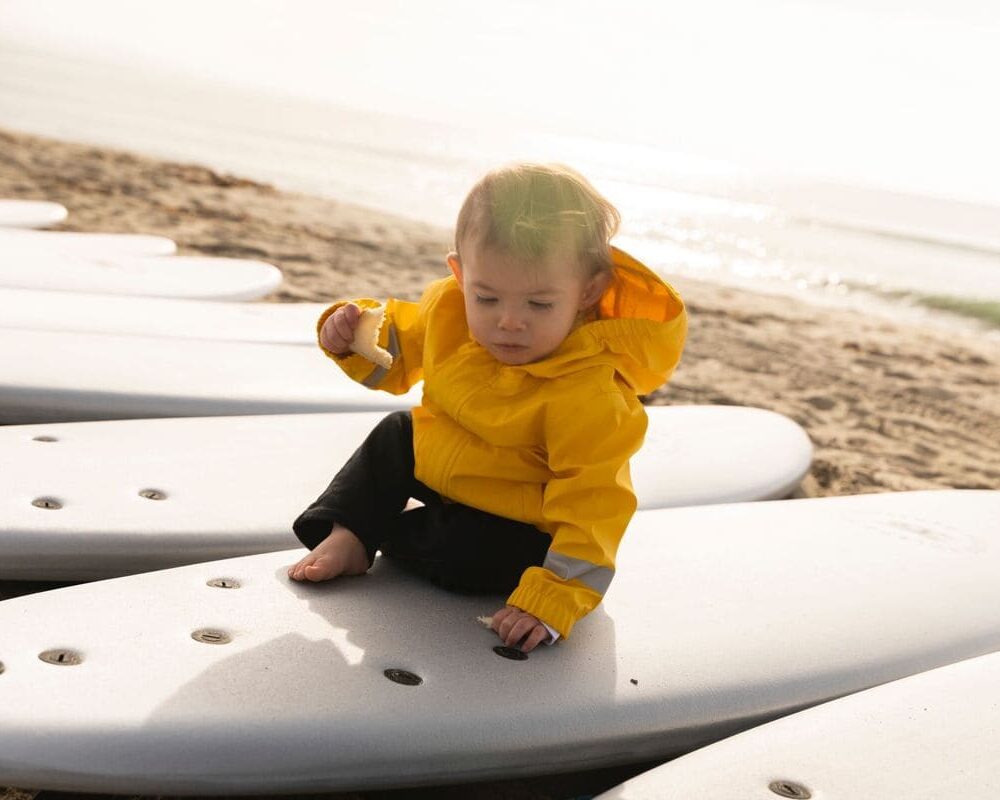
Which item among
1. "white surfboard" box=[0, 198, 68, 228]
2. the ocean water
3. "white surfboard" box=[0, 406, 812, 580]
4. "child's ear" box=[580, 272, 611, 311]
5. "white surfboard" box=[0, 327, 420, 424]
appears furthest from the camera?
the ocean water

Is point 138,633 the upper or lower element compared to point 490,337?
lower

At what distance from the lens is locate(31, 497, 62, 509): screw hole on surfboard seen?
1.72 metres

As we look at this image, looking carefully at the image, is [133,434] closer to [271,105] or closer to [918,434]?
[918,434]

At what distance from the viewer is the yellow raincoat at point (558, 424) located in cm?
139

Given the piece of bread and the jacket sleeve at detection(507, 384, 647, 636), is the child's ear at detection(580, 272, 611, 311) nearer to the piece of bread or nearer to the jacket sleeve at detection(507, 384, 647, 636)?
the jacket sleeve at detection(507, 384, 647, 636)

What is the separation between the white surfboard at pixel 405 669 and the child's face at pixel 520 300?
37cm

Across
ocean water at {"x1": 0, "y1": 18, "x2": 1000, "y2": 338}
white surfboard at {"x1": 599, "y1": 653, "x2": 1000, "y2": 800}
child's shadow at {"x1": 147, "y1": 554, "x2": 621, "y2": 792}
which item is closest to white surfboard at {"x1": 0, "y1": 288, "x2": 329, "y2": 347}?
ocean water at {"x1": 0, "y1": 18, "x2": 1000, "y2": 338}

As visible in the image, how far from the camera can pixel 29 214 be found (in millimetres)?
4414

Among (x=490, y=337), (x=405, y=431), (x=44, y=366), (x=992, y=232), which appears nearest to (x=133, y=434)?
(x=44, y=366)

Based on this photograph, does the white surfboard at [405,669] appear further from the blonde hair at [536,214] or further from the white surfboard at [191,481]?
the blonde hair at [536,214]

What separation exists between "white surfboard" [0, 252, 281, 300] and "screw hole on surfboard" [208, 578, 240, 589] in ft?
7.01

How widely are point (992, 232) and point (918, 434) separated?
49.1 feet

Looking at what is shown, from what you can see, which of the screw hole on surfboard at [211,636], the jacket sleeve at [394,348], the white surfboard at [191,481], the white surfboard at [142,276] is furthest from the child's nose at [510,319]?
the white surfboard at [142,276]

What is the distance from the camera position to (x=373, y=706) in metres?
1.26
